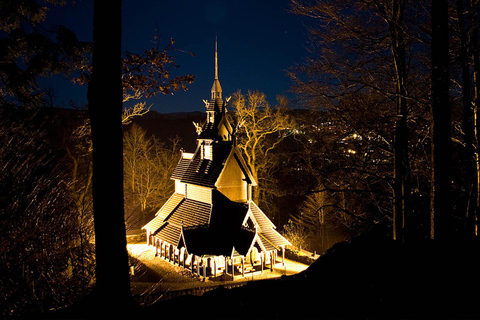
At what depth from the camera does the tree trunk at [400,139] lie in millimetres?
8547

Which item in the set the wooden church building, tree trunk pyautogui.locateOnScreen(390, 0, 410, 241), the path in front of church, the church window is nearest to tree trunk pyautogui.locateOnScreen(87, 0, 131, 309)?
tree trunk pyautogui.locateOnScreen(390, 0, 410, 241)

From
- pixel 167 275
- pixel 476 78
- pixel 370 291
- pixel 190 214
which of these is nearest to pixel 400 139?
pixel 476 78

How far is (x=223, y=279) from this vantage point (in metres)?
19.3

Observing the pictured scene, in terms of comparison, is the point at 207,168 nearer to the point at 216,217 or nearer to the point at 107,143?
the point at 216,217

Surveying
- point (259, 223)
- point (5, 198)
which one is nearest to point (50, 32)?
point (5, 198)

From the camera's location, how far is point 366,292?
17.9 ft

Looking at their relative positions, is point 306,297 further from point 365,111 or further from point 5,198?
point 5,198

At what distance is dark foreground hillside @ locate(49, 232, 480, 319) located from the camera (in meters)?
4.85

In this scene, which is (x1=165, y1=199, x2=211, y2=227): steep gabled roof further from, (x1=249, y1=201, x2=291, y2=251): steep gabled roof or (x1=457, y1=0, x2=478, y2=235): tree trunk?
(x1=457, y1=0, x2=478, y2=235): tree trunk

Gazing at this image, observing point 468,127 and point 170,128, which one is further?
point 170,128

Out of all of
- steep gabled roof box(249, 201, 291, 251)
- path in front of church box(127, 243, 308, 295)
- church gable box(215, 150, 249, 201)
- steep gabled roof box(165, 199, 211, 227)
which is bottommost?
path in front of church box(127, 243, 308, 295)

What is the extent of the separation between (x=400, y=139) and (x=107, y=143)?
282 inches

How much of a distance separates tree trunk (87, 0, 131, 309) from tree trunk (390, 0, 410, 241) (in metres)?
6.67

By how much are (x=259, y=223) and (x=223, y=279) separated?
4678 mm
